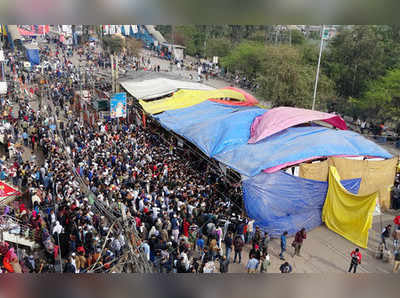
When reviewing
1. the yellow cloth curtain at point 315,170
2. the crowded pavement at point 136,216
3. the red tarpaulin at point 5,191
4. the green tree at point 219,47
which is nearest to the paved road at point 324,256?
the crowded pavement at point 136,216

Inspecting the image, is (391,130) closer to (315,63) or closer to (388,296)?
(315,63)

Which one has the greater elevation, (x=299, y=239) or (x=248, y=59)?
(x=248, y=59)

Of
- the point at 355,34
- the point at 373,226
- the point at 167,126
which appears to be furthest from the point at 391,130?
the point at 167,126

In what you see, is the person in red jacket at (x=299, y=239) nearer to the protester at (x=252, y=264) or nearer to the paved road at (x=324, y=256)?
the paved road at (x=324, y=256)

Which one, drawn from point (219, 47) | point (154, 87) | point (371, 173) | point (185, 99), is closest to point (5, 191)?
point (371, 173)

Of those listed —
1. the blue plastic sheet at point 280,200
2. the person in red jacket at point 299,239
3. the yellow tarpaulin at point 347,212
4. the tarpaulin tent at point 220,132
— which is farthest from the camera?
the tarpaulin tent at point 220,132

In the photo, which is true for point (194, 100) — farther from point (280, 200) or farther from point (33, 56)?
point (33, 56)

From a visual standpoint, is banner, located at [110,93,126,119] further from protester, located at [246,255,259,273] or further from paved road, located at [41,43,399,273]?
protester, located at [246,255,259,273]
